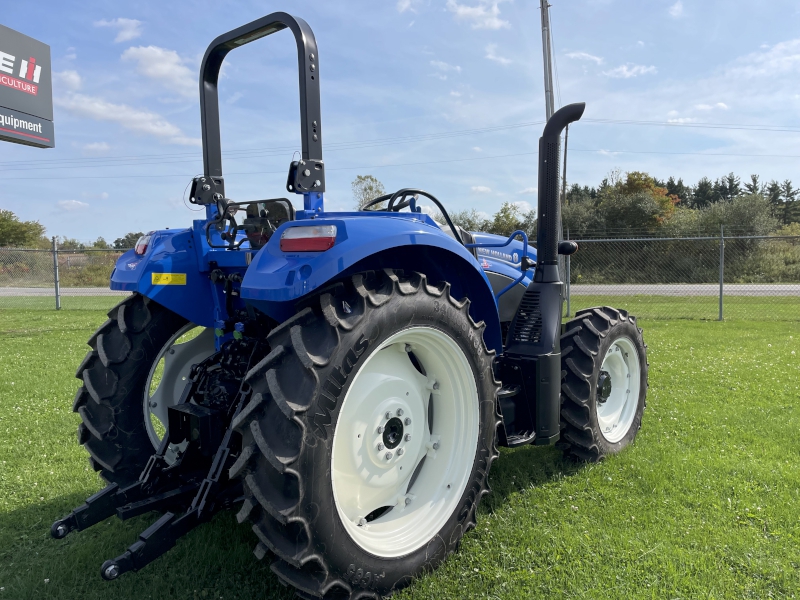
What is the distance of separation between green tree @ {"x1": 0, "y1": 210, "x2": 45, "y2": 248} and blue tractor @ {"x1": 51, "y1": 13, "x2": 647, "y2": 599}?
4210cm

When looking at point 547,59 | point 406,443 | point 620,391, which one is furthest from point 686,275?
point 406,443

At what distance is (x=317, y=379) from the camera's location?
73.4 inches

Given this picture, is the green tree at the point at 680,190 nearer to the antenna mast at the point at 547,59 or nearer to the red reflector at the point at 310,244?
the antenna mast at the point at 547,59

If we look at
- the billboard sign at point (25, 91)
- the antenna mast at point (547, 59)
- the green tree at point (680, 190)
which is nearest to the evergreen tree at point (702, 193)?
the green tree at point (680, 190)

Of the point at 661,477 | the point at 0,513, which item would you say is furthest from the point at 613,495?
the point at 0,513

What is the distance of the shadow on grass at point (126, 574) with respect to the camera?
2312 millimetres

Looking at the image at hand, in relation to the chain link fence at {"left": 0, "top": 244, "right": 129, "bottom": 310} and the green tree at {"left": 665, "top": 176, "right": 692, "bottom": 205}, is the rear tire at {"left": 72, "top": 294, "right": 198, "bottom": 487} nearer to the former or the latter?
the chain link fence at {"left": 0, "top": 244, "right": 129, "bottom": 310}

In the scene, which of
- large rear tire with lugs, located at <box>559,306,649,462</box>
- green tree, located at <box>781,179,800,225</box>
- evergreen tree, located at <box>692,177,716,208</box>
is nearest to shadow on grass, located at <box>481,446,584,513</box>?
large rear tire with lugs, located at <box>559,306,649,462</box>

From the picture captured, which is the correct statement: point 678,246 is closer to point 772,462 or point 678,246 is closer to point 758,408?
point 758,408

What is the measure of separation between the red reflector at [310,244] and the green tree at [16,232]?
142 ft

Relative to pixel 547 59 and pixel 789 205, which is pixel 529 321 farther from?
Result: pixel 789 205

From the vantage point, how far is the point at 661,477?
3344mm

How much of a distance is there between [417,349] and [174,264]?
123cm

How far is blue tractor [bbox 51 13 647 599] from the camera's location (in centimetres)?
188
